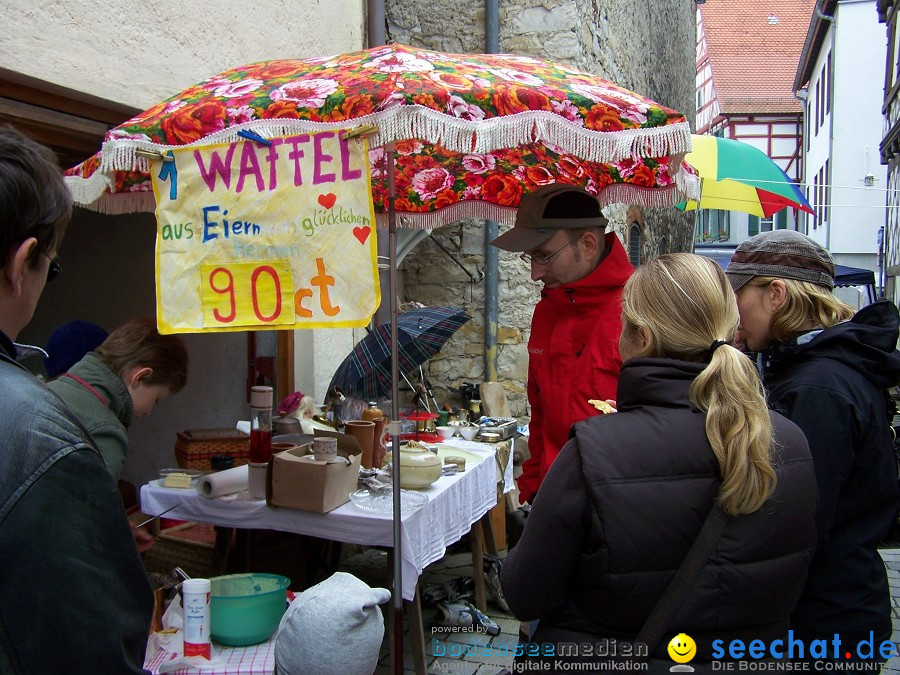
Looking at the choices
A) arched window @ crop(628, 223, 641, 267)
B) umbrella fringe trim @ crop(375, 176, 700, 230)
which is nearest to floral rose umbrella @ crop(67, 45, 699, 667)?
umbrella fringe trim @ crop(375, 176, 700, 230)

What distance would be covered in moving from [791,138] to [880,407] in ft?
120

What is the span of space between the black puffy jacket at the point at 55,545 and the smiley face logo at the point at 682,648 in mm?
957

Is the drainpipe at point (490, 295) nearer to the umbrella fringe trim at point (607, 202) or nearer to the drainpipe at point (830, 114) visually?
the umbrella fringe trim at point (607, 202)

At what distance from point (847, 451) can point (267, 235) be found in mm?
1780

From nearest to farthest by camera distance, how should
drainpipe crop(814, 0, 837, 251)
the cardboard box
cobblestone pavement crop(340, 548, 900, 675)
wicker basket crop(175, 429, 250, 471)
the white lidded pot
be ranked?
the cardboard box → the white lidded pot → wicker basket crop(175, 429, 250, 471) → cobblestone pavement crop(340, 548, 900, 675) → drainpipe crop(814, 0, 837, 251)

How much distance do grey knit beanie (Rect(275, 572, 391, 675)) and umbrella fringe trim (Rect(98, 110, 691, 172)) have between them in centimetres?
135

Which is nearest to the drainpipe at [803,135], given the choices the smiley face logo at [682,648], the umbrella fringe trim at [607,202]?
the umbrella fringe trim at [607,202]

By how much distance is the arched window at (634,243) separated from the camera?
9463mm

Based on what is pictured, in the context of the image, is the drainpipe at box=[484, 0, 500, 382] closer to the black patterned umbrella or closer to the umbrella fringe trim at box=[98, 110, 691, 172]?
the black patterned umbrella

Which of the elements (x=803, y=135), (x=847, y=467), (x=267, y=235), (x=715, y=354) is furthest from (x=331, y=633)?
(x=803, y=135)

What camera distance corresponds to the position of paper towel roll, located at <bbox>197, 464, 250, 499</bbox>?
3264 mm

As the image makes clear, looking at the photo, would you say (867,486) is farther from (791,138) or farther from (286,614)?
(791,138)

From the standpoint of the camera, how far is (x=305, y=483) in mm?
3029

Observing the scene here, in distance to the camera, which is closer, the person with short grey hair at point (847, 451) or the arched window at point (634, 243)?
the person with short grey hair at point (847, 451)
